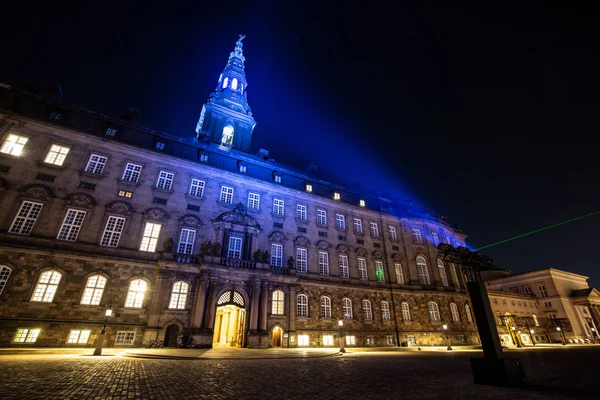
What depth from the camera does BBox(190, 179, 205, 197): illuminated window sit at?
27188 mm

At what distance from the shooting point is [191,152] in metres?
29.0

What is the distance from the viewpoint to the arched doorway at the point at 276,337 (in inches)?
965

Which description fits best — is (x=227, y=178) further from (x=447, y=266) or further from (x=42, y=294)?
(x=447, y=266)

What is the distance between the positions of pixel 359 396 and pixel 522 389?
15.3 ft

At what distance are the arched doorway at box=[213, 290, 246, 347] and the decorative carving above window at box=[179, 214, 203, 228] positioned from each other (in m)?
7.04

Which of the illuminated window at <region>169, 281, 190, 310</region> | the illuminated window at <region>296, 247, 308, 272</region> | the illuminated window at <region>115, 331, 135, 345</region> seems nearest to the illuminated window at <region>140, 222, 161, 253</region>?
the illuminated window at <region>169, 281, 190, 310</region>

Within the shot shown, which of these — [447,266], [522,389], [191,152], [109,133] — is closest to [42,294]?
[109,133]

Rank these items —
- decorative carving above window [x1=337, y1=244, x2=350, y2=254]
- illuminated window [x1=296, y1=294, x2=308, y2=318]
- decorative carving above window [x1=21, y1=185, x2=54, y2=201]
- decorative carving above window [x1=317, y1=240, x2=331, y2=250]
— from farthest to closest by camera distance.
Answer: decorative carving above window [x1=337, y1=244, x2=350, y2=254] < decorative carving above window [x1=317, y1=240, x2=331, y2=250] < illuminated window [x1=296, y1=294, x2=308, y2=318] < decorative carving above window [x1=21, y1=185, x2=54, y2=201]

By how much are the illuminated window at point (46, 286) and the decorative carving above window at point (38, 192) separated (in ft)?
19.7

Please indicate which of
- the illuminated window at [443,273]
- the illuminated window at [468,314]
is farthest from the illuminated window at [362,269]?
the illuminated window at [468,314]

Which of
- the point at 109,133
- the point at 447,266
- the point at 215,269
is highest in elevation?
the point at 109,133

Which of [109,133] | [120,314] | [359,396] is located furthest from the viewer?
[109,133]

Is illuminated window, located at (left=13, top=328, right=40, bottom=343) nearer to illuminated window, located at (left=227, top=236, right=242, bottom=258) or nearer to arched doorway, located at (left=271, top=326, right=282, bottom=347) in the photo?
illuminated window, located at (left=227, top=236, right=242, bottom=258)

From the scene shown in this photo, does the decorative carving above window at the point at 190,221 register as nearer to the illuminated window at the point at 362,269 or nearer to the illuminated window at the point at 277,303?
the illuminated window at the point at 277,303
